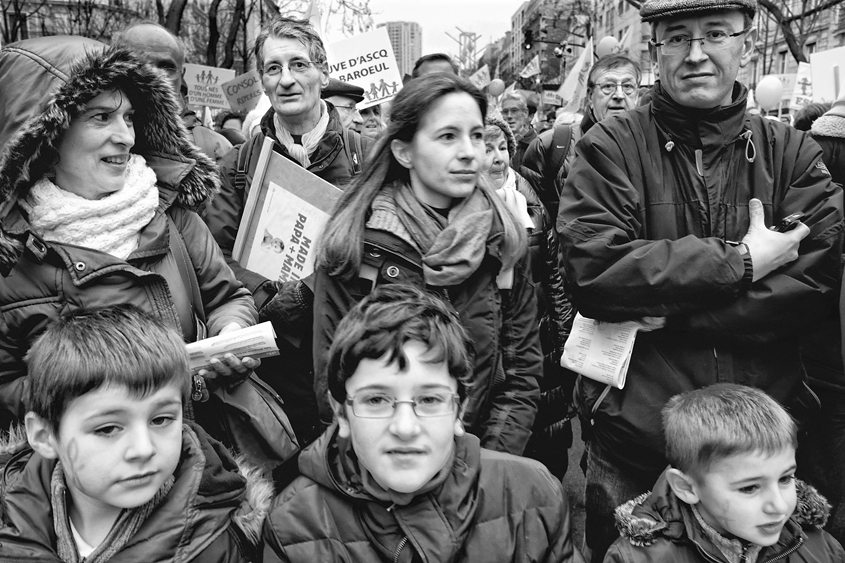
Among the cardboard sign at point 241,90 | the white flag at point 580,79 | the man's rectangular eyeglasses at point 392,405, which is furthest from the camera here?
the cardboard sign at point 241,90

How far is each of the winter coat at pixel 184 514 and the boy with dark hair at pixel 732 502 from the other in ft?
3.61

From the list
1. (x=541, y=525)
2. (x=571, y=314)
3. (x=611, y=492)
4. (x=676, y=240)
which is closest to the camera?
(x=541, y=525)

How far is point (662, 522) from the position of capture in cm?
229

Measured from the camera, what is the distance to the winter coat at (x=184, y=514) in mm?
1985

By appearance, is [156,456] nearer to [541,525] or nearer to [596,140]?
[541,525]

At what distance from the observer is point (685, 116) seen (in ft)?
8.68

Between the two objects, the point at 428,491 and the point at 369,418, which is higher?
the point at 369,418

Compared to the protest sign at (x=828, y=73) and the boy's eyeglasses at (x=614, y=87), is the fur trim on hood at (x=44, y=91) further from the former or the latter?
the protest sign at (x=828, y=73)

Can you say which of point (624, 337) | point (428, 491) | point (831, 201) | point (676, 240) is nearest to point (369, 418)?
point (428, 491)

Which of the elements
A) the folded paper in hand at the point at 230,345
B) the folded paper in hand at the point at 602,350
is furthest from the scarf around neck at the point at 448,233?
the folded paper in hand at the point at 230,345

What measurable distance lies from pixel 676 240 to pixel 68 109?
6.90ft

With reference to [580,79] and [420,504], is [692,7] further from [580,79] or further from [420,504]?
[580,79]

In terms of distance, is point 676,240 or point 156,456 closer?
point 156,456

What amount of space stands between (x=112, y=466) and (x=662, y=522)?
5.16ft
